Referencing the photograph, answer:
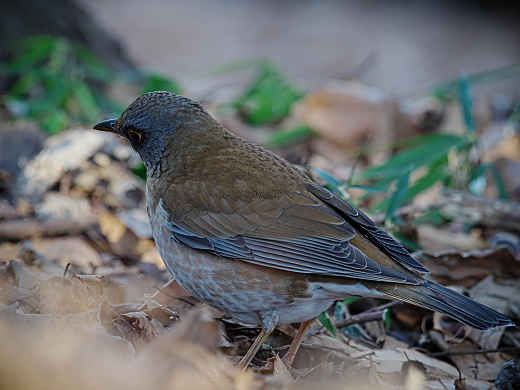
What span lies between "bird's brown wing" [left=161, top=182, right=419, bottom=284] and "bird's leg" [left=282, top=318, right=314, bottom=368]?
39cm

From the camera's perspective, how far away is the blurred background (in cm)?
Result: 233

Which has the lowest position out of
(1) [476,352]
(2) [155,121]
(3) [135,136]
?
(1) [476,352]

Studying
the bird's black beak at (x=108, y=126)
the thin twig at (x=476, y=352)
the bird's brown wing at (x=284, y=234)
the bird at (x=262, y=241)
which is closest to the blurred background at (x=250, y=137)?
the thin twig at (x=476, y=352)

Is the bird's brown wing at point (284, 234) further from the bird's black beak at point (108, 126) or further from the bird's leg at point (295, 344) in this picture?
the bird's black beak at point (108, 126)

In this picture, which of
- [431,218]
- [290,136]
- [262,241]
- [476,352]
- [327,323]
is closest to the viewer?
[262,241]

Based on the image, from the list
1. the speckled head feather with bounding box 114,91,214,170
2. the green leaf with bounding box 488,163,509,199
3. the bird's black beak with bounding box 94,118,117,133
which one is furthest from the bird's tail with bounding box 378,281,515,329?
the green leaf with bounding box 488,163,509,199

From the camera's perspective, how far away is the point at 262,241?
9.61 ft

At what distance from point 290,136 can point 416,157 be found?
182 centimetres

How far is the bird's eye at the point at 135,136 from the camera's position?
11.0 ft

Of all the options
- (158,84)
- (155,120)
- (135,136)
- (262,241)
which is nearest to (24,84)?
(158,84)

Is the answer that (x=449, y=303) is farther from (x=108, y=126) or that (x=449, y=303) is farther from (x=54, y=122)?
(x=54, y=122)

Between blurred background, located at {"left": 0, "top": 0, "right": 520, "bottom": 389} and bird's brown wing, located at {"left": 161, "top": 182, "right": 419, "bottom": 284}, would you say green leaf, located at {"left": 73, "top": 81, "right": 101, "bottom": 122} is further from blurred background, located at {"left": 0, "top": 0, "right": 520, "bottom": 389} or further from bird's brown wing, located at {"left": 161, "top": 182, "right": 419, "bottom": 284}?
bird's brown wing, located at {"left": 161, "top": 182, "right": 419, "bottom": 284}

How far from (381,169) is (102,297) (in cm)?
236

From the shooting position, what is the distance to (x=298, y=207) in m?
3.02
